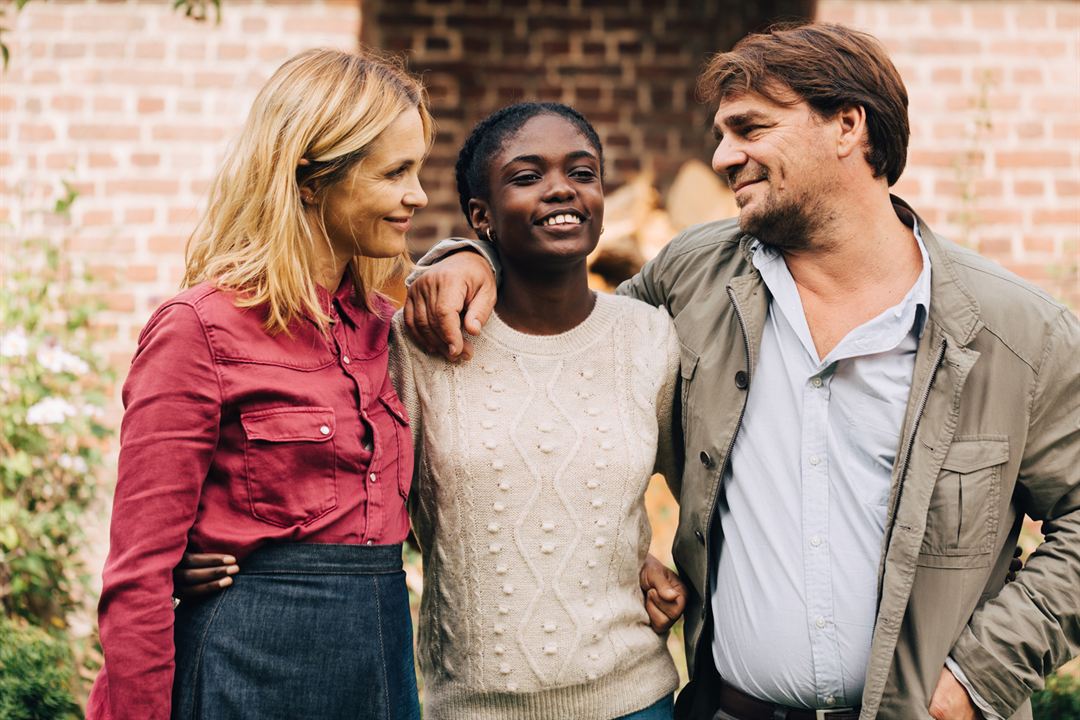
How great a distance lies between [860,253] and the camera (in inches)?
99.6

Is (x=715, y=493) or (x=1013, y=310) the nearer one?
(x=1013, y=310)

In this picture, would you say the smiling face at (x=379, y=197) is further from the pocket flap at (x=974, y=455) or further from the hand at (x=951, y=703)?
the hand at (x=951, y=703)

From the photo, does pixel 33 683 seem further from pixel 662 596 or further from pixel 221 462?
pixel 662 596

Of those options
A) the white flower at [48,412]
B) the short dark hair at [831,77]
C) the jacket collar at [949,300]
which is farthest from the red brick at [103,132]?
the jacket collar at [949,300]

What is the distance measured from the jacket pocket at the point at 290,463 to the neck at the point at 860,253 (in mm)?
1213

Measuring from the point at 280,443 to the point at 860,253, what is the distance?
4.53 ft

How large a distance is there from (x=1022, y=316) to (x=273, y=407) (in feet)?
5.08

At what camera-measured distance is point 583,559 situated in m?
2.34

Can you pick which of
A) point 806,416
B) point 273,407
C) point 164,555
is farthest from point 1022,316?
point 164,555

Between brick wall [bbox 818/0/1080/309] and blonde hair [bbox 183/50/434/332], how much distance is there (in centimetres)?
322

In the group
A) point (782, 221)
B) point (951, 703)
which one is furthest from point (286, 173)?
point (951, 703)

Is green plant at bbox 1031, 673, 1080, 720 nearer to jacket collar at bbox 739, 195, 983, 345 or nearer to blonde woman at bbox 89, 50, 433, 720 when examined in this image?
jacket collar at bbox 739, 195, 983, 345

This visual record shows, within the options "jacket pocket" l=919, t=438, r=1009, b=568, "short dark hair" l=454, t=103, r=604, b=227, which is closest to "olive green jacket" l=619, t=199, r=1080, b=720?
"jacket pocket" l=919, t=438, r=1009, b=568

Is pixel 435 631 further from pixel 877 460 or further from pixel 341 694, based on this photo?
pixel 877 460
